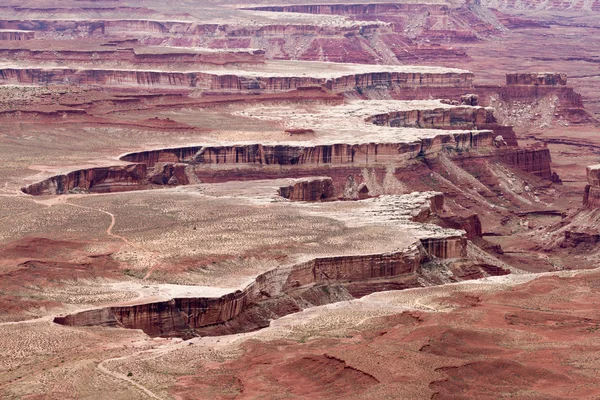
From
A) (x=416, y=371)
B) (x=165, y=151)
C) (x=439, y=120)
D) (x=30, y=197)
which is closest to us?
(x=416, y=371)

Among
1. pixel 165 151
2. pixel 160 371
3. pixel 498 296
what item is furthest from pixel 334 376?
pixel 165 151

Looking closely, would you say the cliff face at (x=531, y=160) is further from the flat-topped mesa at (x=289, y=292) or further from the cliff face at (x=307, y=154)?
the flat-topped mesa at (x=289, y=292)

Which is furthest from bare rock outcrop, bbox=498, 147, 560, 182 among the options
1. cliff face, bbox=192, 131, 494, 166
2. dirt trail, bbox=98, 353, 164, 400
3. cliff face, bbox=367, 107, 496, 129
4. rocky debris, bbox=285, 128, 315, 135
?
dirt trail, bbox=98, 353, 164, 400

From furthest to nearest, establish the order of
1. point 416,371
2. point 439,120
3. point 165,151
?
point 439,120 → point 165,151 → point 416,371

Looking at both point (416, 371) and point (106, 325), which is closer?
point (416, 371)

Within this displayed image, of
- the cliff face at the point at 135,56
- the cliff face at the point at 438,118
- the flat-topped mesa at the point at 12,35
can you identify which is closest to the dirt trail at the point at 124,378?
the cliff face at the point at 438,118

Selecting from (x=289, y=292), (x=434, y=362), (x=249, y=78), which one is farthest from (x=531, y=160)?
(x=434, y=362)

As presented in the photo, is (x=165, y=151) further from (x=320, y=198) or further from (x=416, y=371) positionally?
(x=416, y=371)
